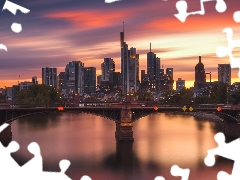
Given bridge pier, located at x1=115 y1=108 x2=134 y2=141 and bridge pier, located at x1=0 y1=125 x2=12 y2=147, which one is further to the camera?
bridge pier, located at x1=115 y1=108 x2=134 y2=141

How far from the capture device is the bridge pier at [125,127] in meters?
38.8

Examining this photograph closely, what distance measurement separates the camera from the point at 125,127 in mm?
39812

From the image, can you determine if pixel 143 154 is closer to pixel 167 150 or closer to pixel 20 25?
pixel 167 150

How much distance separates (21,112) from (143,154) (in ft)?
39.8

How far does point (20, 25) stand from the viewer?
9.05 m

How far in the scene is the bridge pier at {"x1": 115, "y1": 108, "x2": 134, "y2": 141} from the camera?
38806 millimetres

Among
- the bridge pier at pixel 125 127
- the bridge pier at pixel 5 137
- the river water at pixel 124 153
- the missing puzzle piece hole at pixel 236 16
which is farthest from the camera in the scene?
the bridge pier at pixel 125 127

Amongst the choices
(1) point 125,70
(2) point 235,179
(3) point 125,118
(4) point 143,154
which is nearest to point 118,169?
(4) point 143,154

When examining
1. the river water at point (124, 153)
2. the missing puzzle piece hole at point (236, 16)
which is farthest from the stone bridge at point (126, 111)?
the missing puzzle piece hole at point (236, 16)

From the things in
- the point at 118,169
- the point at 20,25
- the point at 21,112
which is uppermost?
the point at 20,25

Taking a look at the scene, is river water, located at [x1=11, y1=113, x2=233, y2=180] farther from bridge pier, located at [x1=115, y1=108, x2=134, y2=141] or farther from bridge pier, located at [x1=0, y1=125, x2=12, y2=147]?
bridge pier, located at [x1=0, y1=125, x2=12, y2=147]

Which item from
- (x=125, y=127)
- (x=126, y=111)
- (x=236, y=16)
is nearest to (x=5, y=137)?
(x=125, y=127)

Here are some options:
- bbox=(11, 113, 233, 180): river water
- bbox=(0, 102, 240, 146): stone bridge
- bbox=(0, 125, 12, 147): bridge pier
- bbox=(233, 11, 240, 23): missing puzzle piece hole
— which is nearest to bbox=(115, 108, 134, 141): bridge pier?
bbox=(0, 102, 240, 146): stone bridge

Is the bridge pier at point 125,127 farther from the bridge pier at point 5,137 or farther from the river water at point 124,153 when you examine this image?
the bridge pier at point 5,137
